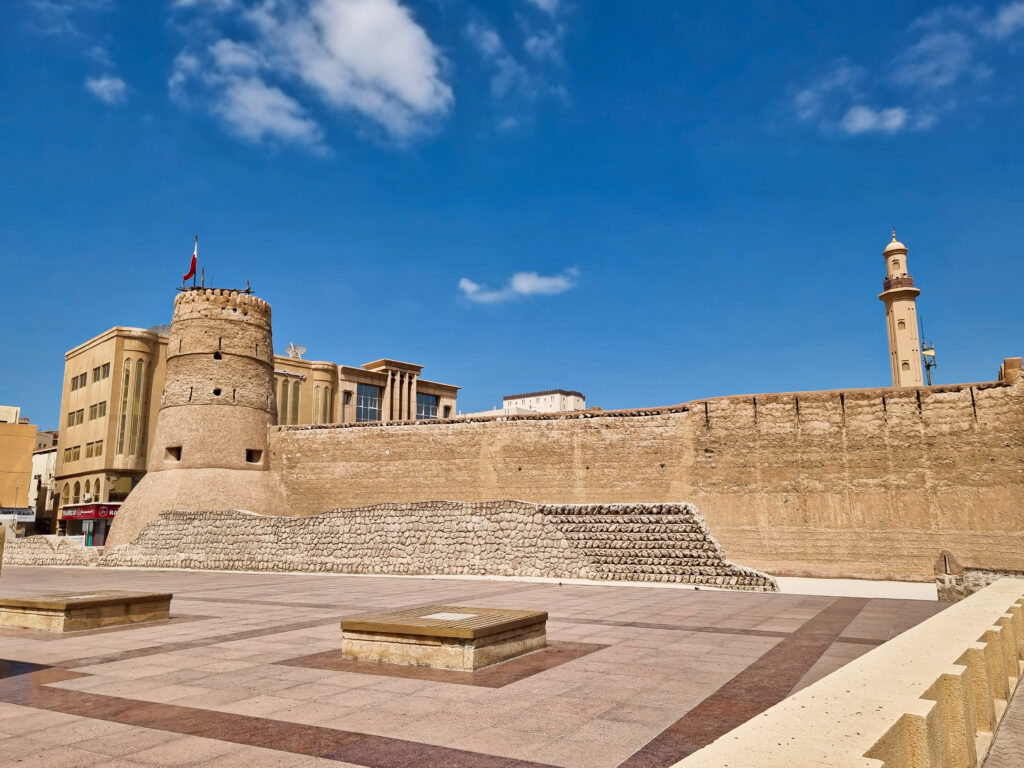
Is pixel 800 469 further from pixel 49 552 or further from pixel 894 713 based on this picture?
pixel 49 552

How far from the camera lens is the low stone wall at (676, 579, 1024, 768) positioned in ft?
6.41

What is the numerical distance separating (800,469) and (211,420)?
64.8ft

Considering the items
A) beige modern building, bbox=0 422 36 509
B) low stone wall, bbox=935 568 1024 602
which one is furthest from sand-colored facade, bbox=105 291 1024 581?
beige modern building, bbox=0 422 36 509

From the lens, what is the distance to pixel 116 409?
33.2m

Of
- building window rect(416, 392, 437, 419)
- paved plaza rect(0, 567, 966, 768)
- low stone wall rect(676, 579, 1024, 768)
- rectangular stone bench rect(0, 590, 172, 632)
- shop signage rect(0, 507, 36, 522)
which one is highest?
building window rect(416, 392, 437, 419)

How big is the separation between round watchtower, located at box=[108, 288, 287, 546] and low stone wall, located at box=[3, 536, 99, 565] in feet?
3.05

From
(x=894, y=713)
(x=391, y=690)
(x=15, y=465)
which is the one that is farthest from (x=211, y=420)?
(x=894, y=713)

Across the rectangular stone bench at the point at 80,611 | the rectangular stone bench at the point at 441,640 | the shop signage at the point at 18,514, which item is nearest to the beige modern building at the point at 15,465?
the shop signage at the point at 18,514

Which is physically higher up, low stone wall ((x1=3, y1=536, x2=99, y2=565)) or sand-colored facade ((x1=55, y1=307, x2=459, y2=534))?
sand-colored facade ((x1=55, y1=307, x2=459, y2=534))

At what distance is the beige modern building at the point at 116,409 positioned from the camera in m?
32.9

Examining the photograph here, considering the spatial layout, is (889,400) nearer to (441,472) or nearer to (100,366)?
(441,472)

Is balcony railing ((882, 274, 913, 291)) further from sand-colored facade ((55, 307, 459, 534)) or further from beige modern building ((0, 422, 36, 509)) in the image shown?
beige modern building ((0, 422, 36, 509))

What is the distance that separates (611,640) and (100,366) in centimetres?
3477

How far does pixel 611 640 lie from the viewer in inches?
311
